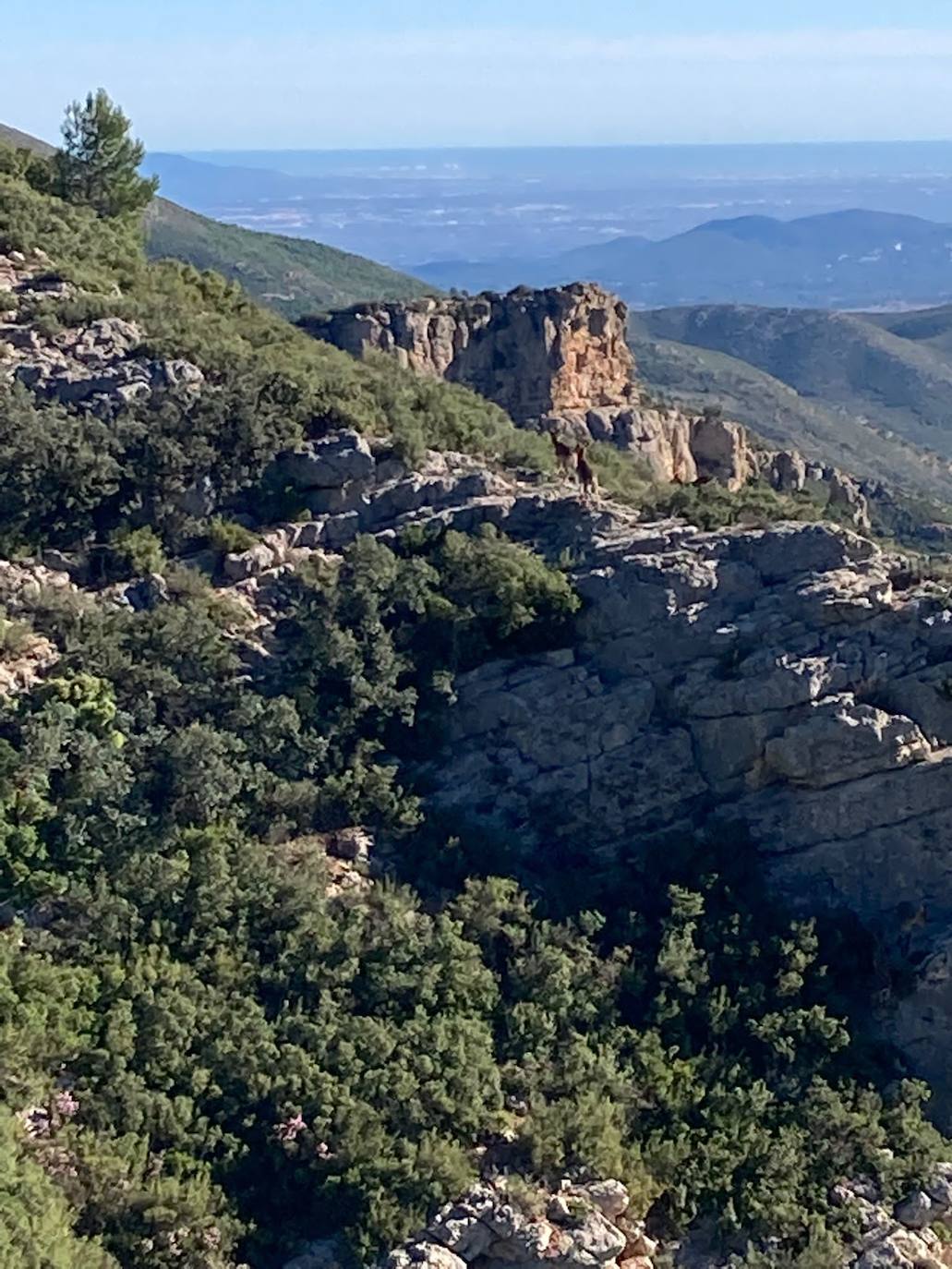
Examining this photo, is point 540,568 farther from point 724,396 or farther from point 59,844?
point 724,396

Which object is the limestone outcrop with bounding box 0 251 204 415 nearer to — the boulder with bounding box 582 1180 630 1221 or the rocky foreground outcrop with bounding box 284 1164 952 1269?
the rocky foreground outcrop with bounding box 284 1164 952 1269

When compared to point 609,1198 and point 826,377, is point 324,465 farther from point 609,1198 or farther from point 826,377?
point 826,377

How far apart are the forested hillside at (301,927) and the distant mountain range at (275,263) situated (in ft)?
210

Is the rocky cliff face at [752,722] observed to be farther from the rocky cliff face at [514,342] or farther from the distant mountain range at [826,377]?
the distant mountain range at [826,377]

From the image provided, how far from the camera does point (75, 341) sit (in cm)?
2153

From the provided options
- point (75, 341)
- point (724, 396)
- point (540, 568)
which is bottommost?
point (724, 396)

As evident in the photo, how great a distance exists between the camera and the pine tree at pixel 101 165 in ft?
94.2

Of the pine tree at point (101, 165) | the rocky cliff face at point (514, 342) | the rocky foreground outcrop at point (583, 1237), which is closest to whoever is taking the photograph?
the rocky foreground outcrop at point (583, 1237)

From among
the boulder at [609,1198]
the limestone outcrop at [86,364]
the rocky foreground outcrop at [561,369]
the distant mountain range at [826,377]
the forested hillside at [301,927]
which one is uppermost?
the limestone outcrop at [86,364]

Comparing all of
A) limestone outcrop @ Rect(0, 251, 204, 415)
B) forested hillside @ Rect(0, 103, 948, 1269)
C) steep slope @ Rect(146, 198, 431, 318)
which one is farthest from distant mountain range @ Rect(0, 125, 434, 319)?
forested hillside @ Rect(0, 103, 948, 1269)

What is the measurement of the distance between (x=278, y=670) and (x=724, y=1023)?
714cm

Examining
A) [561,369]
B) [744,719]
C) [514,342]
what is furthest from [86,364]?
[514,342]

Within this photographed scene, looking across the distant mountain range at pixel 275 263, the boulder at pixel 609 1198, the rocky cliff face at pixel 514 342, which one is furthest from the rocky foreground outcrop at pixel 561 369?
the distant mountain range at pixel 275 263

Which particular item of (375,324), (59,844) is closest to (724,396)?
(375,324)
